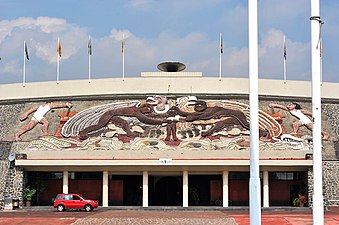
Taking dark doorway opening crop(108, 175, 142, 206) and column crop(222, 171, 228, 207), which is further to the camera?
dark doorway opening crop(108, 175, 142, 206)

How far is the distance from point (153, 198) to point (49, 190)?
7.12 m

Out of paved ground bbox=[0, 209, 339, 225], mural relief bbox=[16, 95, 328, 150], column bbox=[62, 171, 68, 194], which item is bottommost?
paved ground bbox=[0, 209, 339, 225]

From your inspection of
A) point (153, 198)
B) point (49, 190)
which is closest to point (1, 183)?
point (49, 190)

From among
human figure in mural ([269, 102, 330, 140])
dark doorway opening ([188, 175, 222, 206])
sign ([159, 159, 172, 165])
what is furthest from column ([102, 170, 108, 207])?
human figure in mural ([269, 102, 330, 140])

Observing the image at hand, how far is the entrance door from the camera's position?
35375mm

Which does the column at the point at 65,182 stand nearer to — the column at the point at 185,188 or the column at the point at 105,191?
the column at the point at 105,191

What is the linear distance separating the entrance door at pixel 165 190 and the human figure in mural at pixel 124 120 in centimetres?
360

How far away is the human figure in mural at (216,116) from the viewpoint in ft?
119

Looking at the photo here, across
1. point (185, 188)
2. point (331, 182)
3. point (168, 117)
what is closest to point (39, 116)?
point (168, 117)

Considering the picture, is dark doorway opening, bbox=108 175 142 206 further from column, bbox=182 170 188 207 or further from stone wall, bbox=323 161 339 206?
stone wall, bbox=323 161 339 206

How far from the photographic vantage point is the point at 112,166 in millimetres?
32969

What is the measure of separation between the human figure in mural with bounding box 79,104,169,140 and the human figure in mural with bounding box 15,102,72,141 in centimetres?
330

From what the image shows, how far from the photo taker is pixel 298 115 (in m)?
38.5

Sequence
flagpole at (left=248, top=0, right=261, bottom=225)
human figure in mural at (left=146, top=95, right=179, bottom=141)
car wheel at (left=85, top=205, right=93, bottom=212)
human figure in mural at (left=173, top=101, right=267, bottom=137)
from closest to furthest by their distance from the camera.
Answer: flagpole at (left=248, top=0, right=261, bottom=225)
car wheel at (left=85, top=205, right=93, bottom=212)
human figure in mural at (left=146, top=95, right=179, bottom=141)
human figure in mural at (left=173, top=101, right=267, bottom=137)
